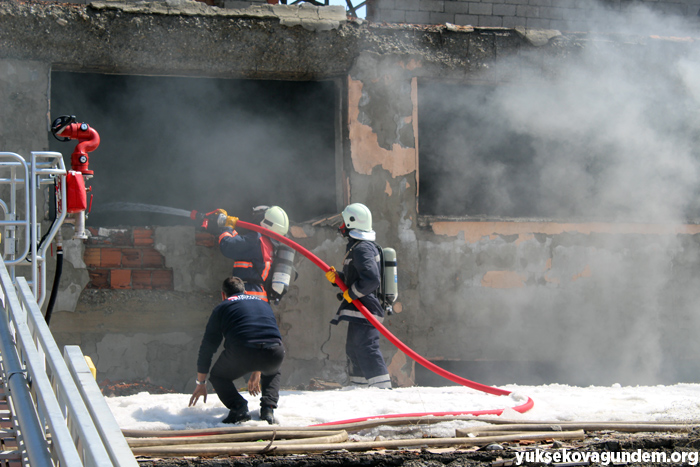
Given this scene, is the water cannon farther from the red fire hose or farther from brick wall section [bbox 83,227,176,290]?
the red fire hose

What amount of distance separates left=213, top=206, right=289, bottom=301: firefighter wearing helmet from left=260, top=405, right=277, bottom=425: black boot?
1.50 meters

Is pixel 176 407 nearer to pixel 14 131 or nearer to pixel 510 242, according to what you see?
pixel 14 131

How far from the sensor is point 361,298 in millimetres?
5637

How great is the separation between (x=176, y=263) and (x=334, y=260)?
59.7 inches

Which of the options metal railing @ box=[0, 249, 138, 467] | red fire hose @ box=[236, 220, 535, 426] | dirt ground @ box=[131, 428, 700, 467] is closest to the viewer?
metal railing @ box=[0, 249, 138, 467]

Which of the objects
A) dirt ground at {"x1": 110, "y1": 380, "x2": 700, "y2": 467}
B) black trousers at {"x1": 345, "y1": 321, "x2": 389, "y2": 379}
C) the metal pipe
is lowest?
black trousers at {"x1": 345, "y1": 321, "x2": 389, "y2": 379}

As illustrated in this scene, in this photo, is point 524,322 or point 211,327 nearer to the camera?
point 211,327

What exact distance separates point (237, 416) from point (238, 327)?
1.83 feet

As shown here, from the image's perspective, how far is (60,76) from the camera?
256 inches

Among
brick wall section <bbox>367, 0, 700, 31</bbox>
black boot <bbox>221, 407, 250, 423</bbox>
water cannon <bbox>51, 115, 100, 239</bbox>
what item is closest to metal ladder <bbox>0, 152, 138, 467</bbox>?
water cannon <bbox>51, 115, 100, 239</bbox>

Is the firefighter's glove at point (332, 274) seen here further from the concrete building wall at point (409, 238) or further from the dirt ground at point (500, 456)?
Answer: the dirt ground at point (500, 456)

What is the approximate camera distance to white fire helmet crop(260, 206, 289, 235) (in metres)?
5.84

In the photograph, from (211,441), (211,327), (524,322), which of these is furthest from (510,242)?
(211,441)

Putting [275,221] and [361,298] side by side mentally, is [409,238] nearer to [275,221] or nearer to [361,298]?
[361,298]
